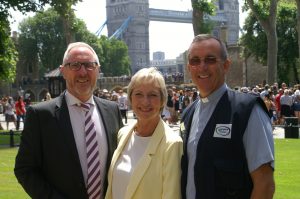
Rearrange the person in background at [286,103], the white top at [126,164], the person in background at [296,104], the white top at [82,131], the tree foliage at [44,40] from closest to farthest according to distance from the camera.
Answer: the white top at [126,164] → the white top at [82,131] → the person in background at [286,103] → the person in background at [296,104] → the tree foliage at [44,40]

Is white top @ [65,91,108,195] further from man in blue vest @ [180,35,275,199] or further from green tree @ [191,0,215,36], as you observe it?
green tree @ [191,0,215,36]

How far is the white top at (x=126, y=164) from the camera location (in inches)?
151

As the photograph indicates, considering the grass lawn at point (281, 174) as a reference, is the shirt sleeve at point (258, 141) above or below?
above

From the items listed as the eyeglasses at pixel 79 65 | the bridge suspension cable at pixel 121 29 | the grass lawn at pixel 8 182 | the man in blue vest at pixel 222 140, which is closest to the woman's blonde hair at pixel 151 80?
the man in blue vest at pixel 222 140

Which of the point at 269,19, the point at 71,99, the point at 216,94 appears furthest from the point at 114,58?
the point at 216,94

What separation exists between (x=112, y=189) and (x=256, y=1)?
24.7 meters

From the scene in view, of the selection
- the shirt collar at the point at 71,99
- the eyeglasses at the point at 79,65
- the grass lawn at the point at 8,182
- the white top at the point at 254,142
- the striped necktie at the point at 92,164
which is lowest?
the grass lawn at the point at 8,182

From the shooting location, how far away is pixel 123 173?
385 centimetres

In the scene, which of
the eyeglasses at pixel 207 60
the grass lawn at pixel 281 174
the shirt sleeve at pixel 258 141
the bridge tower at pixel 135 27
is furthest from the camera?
the bridge tower at pixel 135 27

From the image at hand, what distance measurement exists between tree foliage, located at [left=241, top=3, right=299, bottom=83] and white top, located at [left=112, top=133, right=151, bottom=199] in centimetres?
4627

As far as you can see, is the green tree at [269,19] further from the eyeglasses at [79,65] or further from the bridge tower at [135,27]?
the bridge tower at [135,27]

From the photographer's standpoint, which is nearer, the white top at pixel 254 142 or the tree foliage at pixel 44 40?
the white top at pixel 254 142

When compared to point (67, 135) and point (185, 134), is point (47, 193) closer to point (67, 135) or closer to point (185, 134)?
point (67, 135)

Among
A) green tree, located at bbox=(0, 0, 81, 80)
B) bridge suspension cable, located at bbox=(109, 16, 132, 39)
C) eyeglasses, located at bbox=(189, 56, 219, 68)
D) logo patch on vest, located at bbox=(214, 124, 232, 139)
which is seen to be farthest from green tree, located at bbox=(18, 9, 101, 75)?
logo patch on vest, located at bbox=(214, 124, 232, 139)
